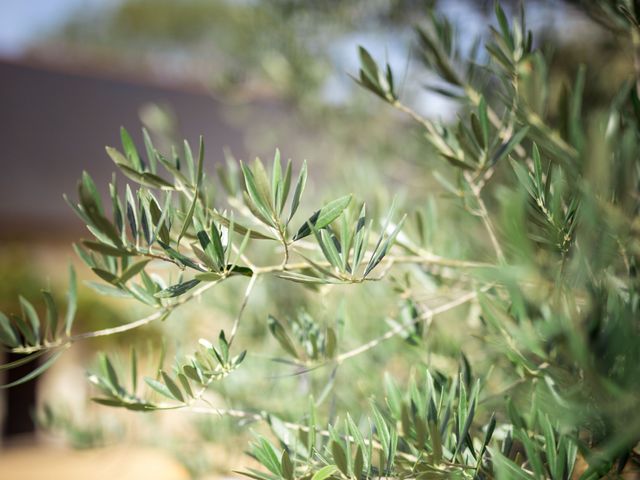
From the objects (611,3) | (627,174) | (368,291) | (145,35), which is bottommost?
(368,291)

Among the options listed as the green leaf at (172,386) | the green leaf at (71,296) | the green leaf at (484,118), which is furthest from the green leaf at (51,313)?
the green leaf at (484,118)

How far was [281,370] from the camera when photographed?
97 centimetres

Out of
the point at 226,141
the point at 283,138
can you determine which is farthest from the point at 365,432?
the point at 226,141

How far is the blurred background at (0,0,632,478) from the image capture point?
0.95 metres

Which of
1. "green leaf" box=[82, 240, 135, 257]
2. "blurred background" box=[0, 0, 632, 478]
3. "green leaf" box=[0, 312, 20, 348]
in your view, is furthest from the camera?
"blurred background" box=[0, 0, 632, 478]

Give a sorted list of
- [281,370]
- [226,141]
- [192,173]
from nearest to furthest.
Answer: [192,173], [281,370], [226,141]

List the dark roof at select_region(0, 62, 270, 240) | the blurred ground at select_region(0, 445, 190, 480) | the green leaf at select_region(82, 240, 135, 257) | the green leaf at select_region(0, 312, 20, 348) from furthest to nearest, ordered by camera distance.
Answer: the dark roof at select_region(0, 62, 270, 240) → the blurred ground at select_region(0, 445, 190, 480) → the green leaf at select_region(0, 312, 20, 348) → the green leaf at select_region(82, 240, 135, 257)

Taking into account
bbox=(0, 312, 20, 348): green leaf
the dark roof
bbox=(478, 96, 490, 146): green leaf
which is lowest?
bbox=(0, 312, 20, 348): green leaf

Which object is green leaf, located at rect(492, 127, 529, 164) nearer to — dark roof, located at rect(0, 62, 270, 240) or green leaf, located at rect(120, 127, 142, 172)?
green leaf, located at rect(120, 127, 142, 172)

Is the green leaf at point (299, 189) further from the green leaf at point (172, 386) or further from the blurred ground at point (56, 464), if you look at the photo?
the blurred ground at point (56, 464)

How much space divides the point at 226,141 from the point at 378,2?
479 centimetres

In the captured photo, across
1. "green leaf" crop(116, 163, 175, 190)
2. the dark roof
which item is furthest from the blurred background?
"green leaf" crop(116, 163, 175, 190)

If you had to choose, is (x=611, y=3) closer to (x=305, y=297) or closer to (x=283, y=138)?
(x=305, y=297)

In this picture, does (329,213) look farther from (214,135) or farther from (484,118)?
(214,135)
